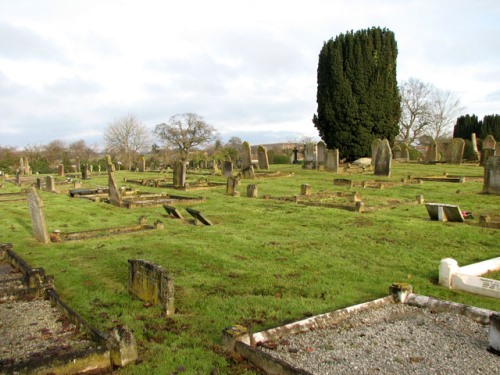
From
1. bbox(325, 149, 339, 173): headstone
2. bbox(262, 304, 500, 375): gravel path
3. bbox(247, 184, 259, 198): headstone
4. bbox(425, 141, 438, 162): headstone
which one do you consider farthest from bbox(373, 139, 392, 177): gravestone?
bbox(262, 304, 500, 375): gravel path

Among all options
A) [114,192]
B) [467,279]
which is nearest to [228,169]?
[114,192]

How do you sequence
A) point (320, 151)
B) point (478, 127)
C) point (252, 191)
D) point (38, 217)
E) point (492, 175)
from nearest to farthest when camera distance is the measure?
point (38, 217)
point (492, 175)
point (252, 191)
point (320, 151)
point (478, 127)

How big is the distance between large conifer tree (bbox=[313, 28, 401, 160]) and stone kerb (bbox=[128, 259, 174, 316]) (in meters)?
31.9

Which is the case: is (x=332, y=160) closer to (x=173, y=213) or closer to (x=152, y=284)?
(x=173, y=213)

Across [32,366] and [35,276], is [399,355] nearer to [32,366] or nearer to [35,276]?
[32,366]

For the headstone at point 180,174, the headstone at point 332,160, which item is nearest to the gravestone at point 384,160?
the headstone at point 332,160

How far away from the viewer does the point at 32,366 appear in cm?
428

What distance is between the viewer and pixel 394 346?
16.9 feet

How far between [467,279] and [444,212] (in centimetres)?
591

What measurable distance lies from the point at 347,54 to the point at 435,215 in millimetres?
28281

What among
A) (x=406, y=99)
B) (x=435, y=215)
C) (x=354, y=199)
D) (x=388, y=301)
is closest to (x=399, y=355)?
(x=388, y=301)

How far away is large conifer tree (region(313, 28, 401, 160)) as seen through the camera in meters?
37.0

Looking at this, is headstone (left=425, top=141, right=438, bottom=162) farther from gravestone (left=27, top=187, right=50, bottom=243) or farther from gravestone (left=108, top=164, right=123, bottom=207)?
gravestone (left=27, top=187, right=50, bottom=243)

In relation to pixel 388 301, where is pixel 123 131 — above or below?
above
